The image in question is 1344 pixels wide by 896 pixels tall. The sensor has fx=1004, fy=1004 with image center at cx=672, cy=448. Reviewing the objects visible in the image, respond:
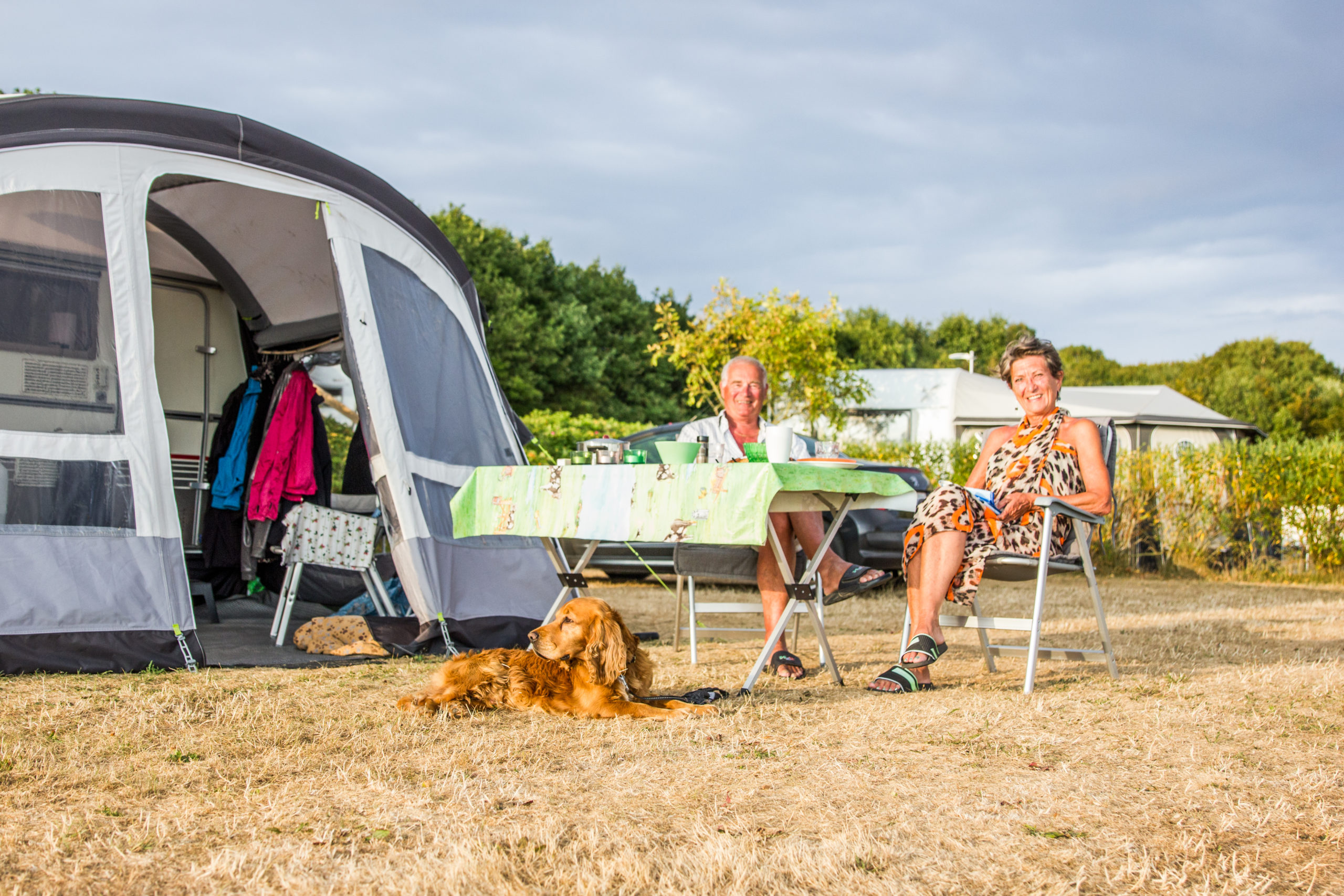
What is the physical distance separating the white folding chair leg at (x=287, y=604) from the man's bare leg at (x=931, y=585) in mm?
2661

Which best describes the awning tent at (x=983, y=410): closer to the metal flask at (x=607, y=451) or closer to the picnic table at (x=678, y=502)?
the picnic table at (x=678, y=502)

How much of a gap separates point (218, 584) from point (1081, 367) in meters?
34.5

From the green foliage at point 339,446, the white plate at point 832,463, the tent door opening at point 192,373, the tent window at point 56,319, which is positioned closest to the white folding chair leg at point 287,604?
the tent window at point 56,319

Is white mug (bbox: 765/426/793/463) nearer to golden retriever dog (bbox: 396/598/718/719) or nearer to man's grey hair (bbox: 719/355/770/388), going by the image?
golden retriever dog (bbox: 396/598/718/719)

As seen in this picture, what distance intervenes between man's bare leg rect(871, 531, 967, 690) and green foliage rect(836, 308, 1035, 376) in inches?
1134


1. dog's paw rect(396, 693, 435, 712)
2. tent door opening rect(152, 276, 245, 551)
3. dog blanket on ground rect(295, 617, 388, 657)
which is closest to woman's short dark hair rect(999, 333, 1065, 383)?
dog's paw rect(396, 693, 435, 712)

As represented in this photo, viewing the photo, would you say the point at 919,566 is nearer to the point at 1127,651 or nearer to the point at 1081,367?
the point at 1127,651

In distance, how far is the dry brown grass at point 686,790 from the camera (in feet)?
5.31

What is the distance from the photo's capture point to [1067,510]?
3285 mm

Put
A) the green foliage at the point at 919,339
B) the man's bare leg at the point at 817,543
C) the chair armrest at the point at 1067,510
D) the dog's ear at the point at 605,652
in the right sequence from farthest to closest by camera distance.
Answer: the green foliage at the point at 919,339 → the man's bare leg at the point at 817,543 → the chair armrest at the point at 1067,510 → the dog's ear at the point at 605,652

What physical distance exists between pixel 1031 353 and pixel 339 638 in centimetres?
299

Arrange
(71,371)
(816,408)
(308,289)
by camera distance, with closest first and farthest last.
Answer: (71,371)
(308,289)
(816,408)

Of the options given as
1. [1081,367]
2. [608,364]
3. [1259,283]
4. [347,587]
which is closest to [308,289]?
[347,587]

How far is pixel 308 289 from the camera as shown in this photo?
5598 mm
